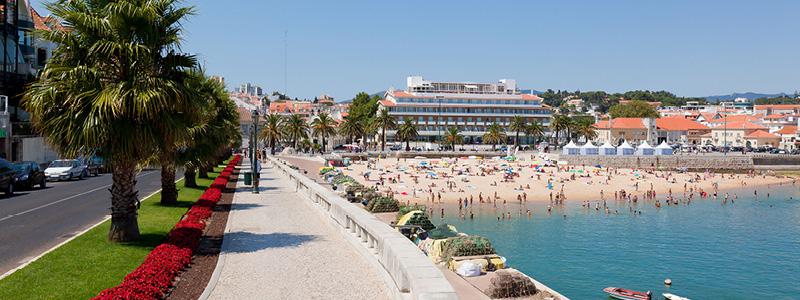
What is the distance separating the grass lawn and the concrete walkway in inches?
76.0

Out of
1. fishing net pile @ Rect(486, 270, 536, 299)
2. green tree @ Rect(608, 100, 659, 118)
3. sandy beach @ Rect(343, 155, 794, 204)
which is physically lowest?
sandy beach @ Rect(343, 155, 794, 204)

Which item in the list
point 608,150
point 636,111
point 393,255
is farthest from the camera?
point 636,111

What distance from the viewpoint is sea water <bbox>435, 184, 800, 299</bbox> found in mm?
25453

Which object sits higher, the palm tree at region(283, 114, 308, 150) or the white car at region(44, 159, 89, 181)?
the palm tree at region(283, 114, 308, 150)

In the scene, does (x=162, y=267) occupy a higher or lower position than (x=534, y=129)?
lower

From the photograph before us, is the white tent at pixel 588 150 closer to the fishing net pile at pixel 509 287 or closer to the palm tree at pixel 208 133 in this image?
the palm tree at pixel 208 133

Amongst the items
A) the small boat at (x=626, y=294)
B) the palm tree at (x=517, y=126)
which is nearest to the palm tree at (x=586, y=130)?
the palm tree at (x=517, y=126)

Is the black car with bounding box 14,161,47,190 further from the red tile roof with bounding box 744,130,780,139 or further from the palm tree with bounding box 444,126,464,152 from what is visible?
the red tile roof with bounding box 744,130,780,139

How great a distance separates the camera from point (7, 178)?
100 ft

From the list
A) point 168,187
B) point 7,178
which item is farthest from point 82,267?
point 7,178

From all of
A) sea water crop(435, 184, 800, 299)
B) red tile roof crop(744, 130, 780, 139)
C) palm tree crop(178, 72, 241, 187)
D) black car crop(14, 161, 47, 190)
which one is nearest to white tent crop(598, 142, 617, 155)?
sea water crop(435, 184, 800, 299)

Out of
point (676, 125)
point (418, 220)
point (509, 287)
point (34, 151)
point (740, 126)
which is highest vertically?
point (676, 125)

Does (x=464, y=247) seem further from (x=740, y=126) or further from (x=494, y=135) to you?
(x=740, y=126)

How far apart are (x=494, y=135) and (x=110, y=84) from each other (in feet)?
344
